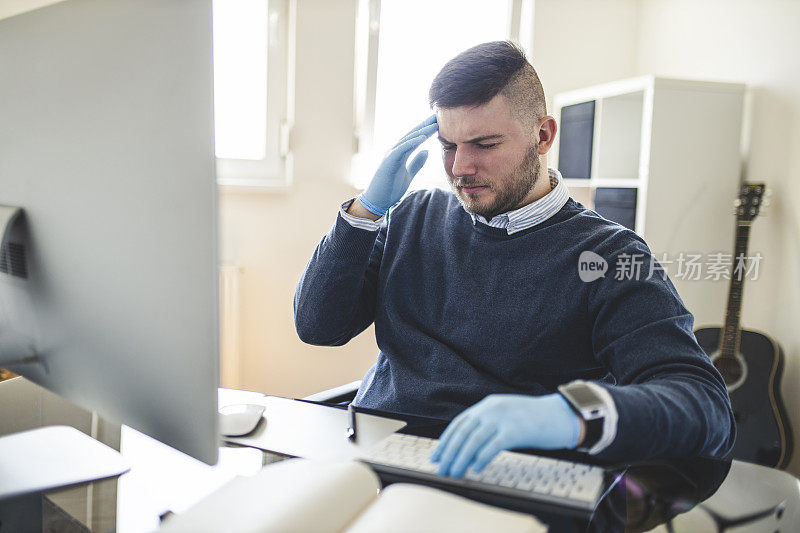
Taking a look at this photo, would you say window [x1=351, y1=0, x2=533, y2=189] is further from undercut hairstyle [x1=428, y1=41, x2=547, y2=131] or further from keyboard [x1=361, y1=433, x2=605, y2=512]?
keyboard [x1=361, y1=433, x2=605, y2=512]

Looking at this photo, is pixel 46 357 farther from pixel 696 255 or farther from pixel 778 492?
pixel 696 255

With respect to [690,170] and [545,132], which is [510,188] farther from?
[690,170]

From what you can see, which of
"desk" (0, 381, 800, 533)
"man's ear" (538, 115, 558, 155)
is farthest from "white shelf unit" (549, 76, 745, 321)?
"desk" (0, 381, 800, 533)

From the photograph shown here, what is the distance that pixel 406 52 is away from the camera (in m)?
2.56

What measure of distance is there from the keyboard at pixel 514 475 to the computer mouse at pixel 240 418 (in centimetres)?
18

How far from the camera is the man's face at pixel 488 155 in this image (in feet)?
3.67

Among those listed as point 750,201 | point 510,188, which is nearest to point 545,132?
point 510,188

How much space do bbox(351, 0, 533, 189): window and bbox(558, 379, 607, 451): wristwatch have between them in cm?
178

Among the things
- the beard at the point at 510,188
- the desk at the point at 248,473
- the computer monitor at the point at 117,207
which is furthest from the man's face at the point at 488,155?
the computer monitor at the point at 117,207

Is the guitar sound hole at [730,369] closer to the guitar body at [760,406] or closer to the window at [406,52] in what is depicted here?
the guitar body at [760,406]

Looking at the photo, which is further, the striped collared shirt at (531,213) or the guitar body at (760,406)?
the guitar body at (760,406)

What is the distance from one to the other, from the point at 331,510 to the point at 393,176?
2.59ft

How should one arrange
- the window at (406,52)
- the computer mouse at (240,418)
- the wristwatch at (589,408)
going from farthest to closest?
the window at (406,52), the computer mouse at (240,418), the wristwatch at (589,408)

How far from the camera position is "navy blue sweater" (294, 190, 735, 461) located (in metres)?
0.91
